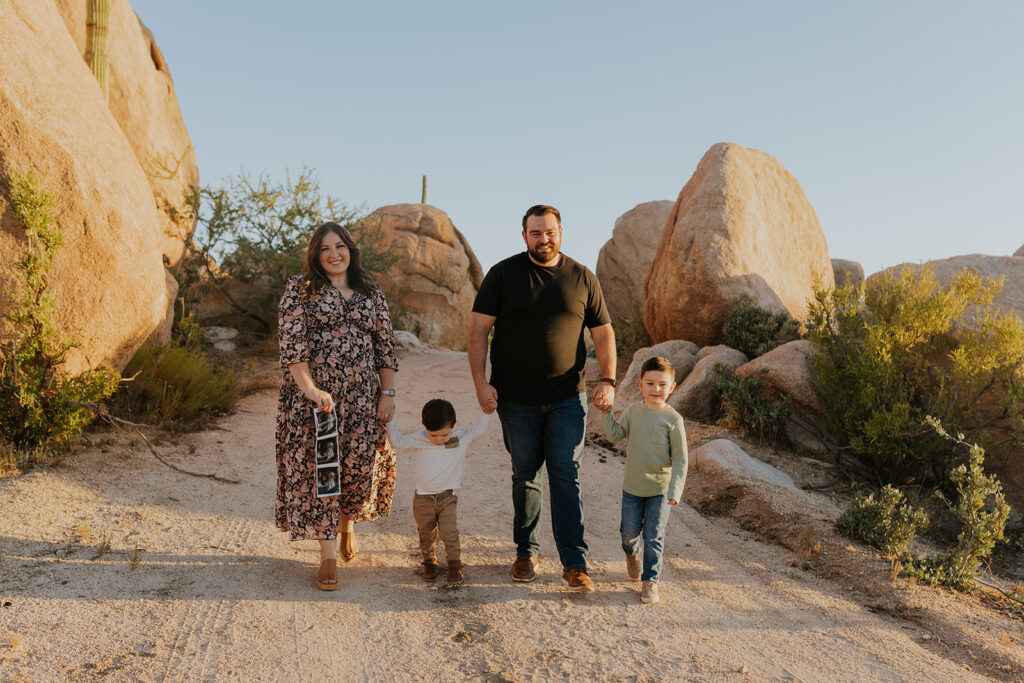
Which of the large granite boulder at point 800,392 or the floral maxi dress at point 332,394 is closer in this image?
the floral maxi dress at point 332,394

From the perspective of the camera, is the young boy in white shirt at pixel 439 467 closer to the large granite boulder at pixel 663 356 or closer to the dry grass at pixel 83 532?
the dry grass at pixel 83 532

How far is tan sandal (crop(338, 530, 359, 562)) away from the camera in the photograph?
4.49 metres

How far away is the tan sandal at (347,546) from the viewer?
4488 millimetres

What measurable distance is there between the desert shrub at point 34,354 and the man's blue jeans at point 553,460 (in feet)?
12.6

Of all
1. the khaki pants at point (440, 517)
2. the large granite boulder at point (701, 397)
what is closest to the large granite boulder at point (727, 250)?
the large granite boulder at point (701, 397)

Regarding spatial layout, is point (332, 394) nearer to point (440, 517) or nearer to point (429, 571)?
point (440, 517)

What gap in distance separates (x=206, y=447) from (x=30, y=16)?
401 centimetres

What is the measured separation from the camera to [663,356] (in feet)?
31.2

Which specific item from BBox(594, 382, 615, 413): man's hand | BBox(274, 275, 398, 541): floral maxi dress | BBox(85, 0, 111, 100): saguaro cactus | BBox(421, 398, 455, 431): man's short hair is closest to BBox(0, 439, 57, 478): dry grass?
BBox(274, 275, 398, 541): floral maxi dress

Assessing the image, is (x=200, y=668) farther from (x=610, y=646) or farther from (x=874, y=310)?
(x=874, y=310)

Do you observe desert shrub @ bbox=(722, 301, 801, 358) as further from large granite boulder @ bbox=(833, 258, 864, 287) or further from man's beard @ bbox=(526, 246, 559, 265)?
large granite boulder @ bbox=(833, 258, 864, 287)

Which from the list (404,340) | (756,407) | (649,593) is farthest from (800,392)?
(404,340)

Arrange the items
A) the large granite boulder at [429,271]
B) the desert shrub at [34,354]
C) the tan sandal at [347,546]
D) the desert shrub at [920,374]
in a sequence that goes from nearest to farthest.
A: the tan sandal at [347,546]
the desert shrub at [34,354]
the desert shrub at [920,374]
the large granite boulder at [429,271]

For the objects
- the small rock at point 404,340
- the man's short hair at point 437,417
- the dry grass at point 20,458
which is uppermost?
the small rock at point 404,340
